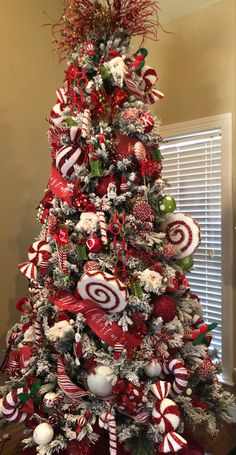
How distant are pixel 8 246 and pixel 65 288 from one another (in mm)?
1020

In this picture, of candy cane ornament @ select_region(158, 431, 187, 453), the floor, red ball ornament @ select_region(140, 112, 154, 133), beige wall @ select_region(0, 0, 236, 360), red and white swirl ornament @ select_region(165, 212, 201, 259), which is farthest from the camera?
beige wall @ select_region(0, 0, 236, 360)

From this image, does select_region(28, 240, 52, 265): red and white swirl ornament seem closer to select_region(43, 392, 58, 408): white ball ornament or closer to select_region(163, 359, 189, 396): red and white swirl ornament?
select_region(43, 392, 58, 408): white ball ornament

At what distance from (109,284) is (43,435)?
22.6 inches

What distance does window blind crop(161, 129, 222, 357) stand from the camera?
7.66 feet

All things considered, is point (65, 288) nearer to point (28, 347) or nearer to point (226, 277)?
point (28, 347)

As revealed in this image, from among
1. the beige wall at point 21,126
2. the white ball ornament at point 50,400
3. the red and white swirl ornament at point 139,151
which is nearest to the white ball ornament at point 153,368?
the white ball ornament at point 50,400

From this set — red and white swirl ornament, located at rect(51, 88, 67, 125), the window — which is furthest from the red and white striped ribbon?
the window

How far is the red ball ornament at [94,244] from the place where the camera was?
1279mm

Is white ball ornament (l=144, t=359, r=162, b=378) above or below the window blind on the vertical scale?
below

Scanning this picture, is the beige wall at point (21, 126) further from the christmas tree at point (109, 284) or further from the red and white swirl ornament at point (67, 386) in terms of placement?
the red and white swirl ornament at point (67, 386)

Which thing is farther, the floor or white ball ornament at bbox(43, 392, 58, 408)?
the floor

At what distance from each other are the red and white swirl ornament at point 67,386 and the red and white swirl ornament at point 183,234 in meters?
0.63

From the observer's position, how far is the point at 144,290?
1.30 metres

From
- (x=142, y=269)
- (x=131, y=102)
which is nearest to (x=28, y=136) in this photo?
(x=131, y=102)
